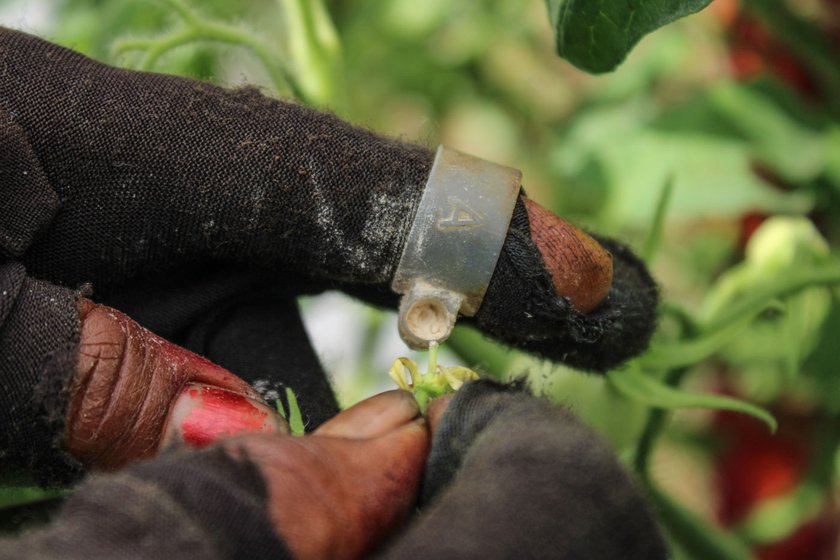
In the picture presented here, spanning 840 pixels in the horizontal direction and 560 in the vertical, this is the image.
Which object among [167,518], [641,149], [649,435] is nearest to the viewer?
[167,518]

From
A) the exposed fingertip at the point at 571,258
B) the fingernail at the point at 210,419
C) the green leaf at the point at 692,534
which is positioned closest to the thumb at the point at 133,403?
the fingernail at the point at 210,419

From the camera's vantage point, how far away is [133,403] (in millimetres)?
704

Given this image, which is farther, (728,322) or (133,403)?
(728,322)

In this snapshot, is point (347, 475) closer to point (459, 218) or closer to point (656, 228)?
point (459, 218)

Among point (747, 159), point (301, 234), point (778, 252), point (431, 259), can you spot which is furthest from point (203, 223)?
point (747, 159)

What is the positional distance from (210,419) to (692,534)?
2.38 feet

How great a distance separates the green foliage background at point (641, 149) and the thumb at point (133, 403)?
9.0 inches

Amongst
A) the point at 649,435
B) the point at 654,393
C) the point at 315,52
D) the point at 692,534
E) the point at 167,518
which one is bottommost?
the point at 692,534

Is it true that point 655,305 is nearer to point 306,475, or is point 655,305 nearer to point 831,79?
point 306,475

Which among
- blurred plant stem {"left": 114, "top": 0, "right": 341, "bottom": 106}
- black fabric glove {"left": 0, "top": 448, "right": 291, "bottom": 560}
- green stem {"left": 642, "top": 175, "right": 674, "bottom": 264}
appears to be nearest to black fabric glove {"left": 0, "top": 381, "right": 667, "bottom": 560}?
black fabric glove {"left": 0, "top": 448, "right": 291, "bottom": 560}

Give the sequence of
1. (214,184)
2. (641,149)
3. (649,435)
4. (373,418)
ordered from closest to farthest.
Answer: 1. (373,418)
2. (214,184)
3. (649,435)
4. (641,149)

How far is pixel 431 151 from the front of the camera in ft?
2.65

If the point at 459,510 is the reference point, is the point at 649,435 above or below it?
below

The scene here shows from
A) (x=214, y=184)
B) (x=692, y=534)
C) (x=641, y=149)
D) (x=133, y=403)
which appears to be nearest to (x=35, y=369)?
(x=133, y=403)
